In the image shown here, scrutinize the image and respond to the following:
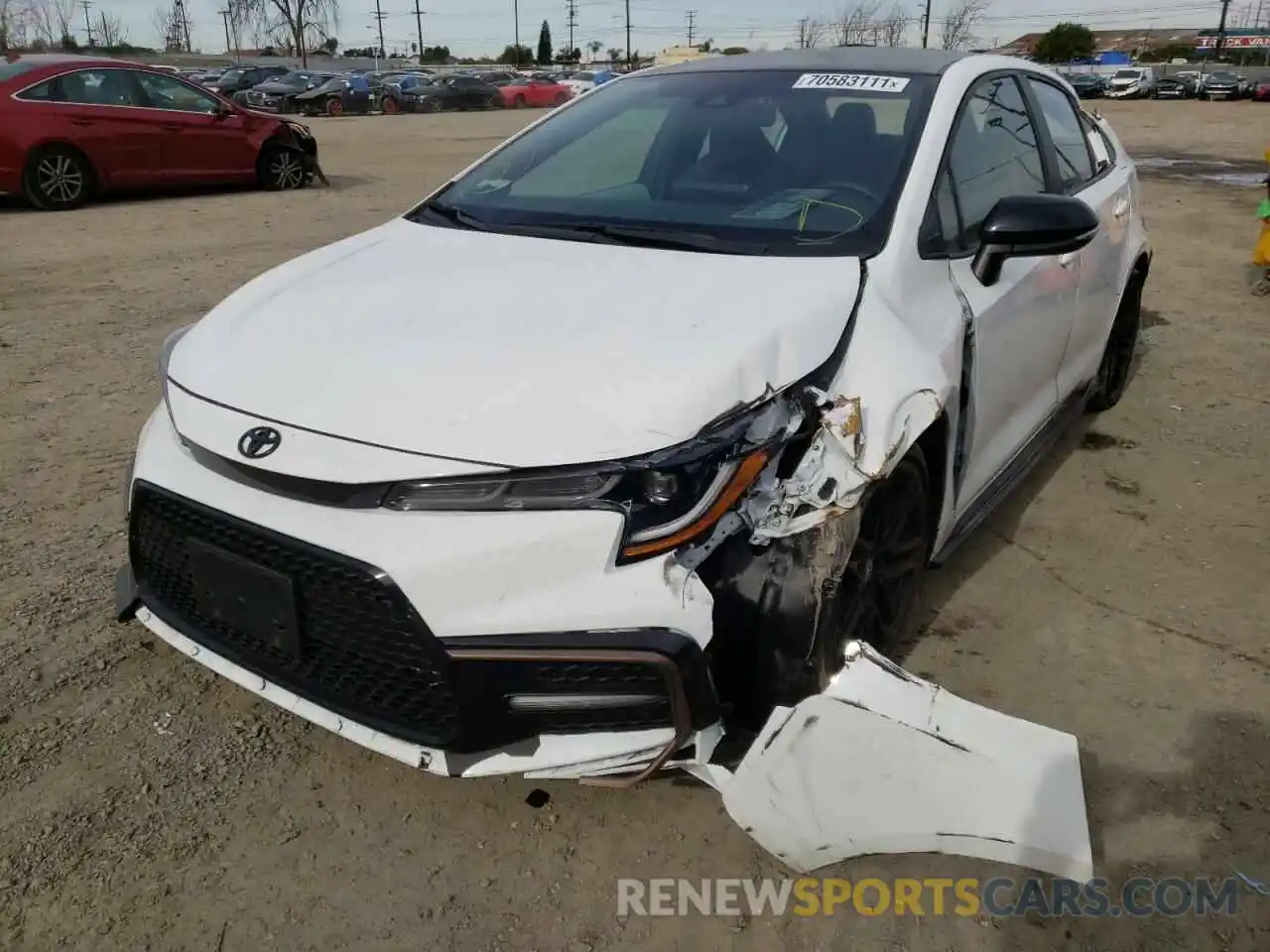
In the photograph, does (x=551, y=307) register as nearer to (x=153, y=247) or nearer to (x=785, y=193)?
(x=785, y=193)

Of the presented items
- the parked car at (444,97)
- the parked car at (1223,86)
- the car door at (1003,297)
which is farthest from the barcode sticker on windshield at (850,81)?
the parked car at (1223,86)

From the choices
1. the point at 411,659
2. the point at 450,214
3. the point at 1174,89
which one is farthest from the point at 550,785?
the point at 1174,89

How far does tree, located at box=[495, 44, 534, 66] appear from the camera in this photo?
278ft

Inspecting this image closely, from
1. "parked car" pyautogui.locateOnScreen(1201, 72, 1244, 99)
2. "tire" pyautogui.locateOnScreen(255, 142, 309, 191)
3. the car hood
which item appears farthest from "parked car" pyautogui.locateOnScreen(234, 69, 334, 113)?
"parked car" pyautogui.locateOnScreen(1201, 72, 1244, 99)

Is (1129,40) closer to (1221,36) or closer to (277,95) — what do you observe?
(1221,36)

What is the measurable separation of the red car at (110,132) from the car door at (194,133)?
0.03ft

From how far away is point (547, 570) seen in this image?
1911 millimetres

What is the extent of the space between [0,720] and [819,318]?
2.28 meters

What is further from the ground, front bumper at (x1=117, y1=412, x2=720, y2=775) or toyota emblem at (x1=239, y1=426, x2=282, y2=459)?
toyota emblem at (x1=239, y1=426, x2=282, y2=459)

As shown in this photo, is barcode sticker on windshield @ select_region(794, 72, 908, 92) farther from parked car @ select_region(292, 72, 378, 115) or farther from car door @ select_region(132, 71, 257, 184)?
parked car @ select_region(292, 72, 378, 115)

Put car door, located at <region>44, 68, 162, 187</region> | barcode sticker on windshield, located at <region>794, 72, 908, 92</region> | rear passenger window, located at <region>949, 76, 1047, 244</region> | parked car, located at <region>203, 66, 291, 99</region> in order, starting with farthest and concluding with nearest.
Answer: parked car, located at <region>203, 66, 291, 99</region>
car door, located at <region>44, 68, 162, 187</region>
barcode sticker on windshield, located at <region>794, 72, 908, 92</region>
rear passenger window, located at <region>949, 76, 1047, 244</region>

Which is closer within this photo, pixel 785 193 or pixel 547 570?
pixel 547 570

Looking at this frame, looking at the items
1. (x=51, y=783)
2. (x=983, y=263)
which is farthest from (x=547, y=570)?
(x=983, y=263)

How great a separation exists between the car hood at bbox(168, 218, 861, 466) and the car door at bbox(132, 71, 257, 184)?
30.1ft
